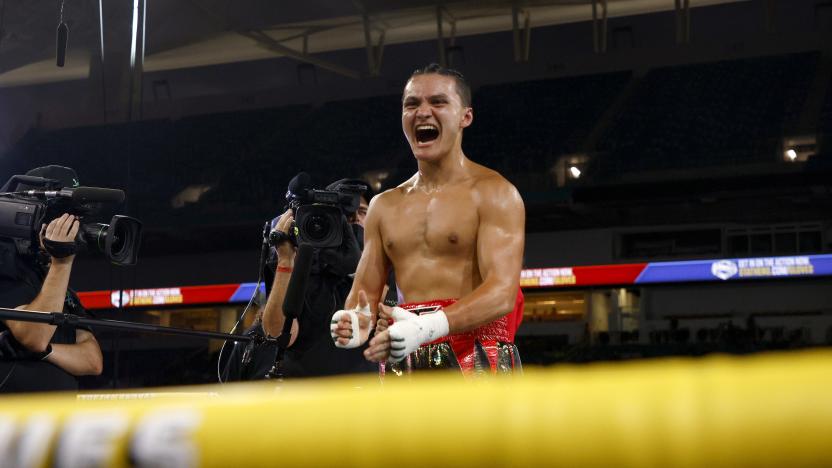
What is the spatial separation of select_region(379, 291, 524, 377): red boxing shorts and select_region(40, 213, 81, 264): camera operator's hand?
77 centimetres

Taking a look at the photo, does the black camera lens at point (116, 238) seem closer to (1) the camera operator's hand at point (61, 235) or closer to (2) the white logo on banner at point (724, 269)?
(1) the camera operator's hand at point (61, 235)

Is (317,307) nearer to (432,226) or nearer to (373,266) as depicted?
(373,266)

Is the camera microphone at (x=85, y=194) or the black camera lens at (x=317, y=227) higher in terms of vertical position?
the camera microphone at (x=85, y=194)

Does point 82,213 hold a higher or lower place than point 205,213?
lower

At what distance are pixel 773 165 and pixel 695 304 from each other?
5.48 ft

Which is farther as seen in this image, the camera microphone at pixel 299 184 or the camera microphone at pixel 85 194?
the camera microphone at pixel 299 184

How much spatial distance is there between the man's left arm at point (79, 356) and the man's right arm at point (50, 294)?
0.36 feet

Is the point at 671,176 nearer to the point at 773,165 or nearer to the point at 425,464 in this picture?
the point at 773,165

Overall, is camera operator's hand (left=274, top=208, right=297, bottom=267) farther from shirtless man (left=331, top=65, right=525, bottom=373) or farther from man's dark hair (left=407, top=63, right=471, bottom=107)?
man's dark hair (left=407, top=63, right=471, bottom=107)

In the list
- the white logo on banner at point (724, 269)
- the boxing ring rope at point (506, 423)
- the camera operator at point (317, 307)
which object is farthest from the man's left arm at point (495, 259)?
the white logo on banner at point (724, 269)

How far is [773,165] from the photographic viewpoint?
9.26 metres

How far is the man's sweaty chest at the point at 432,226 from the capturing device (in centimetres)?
194

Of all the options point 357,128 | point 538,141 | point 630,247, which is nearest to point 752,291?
point 630,247

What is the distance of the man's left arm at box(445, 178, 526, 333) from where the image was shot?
1767mm
